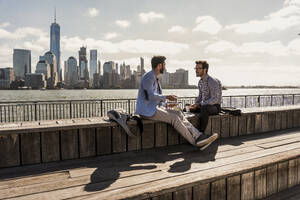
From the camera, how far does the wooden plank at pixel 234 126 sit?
15.0 feet

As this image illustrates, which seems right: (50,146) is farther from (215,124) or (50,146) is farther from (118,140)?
(215,124)

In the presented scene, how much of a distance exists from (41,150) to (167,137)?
6.70 ft

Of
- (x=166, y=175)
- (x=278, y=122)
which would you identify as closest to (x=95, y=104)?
(x=278, y=122)

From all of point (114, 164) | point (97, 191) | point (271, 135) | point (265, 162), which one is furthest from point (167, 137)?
point (271, 135)

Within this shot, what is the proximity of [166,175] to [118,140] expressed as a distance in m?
1.24

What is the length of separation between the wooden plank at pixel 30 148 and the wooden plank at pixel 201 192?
215cm

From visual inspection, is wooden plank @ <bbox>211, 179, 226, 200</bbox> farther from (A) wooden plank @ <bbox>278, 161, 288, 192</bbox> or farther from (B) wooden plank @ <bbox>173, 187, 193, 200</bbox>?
(A) wooden plank @ <bbox>278, 161, 288, 192</bbox>

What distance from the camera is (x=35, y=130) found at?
2.85 meters

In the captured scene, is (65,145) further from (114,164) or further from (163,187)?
(163,187)

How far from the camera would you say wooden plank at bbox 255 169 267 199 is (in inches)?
105

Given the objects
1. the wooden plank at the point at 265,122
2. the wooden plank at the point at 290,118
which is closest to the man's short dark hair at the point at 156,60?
the wooden plank at the point at 265,122

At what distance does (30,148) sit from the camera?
289cm

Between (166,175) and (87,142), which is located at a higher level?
(87,142)

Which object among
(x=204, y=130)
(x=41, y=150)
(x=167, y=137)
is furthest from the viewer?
(x=204, y=130)
